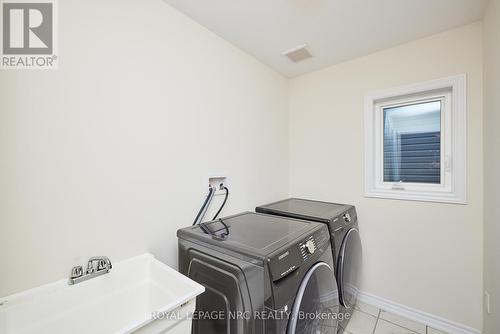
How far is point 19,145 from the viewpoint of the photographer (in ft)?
2.79

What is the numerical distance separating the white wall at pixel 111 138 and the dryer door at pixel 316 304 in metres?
0.85

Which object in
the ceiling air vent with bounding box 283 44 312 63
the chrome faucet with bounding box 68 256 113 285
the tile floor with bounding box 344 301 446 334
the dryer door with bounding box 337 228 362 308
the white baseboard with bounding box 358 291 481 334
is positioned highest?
the ceiling air vent with bounding box 283 44 312 63

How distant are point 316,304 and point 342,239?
25.1 inches

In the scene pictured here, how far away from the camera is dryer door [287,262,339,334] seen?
3.18 ft

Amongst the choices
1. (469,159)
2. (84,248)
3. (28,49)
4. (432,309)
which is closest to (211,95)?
(28,49)

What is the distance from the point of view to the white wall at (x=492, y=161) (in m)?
1.21

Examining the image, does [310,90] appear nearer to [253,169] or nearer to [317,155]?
[317,155]

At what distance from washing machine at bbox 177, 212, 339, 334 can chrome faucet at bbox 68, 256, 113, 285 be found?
0.38 m

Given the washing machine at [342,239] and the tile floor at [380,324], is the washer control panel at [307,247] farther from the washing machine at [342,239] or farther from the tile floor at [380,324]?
the tile floor at [380,324]

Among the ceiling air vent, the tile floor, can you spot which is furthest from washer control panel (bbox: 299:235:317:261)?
the ceiling air vent

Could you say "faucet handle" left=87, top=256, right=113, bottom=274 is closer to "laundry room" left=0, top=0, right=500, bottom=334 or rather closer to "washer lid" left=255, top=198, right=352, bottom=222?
"laundry room" left=0, top=0, right=500, bottom=334

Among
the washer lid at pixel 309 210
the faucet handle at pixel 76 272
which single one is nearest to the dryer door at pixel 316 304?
the washer lid at pixel 309 210

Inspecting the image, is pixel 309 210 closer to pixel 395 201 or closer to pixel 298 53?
pixel 395 201

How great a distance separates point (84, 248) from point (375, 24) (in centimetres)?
238
